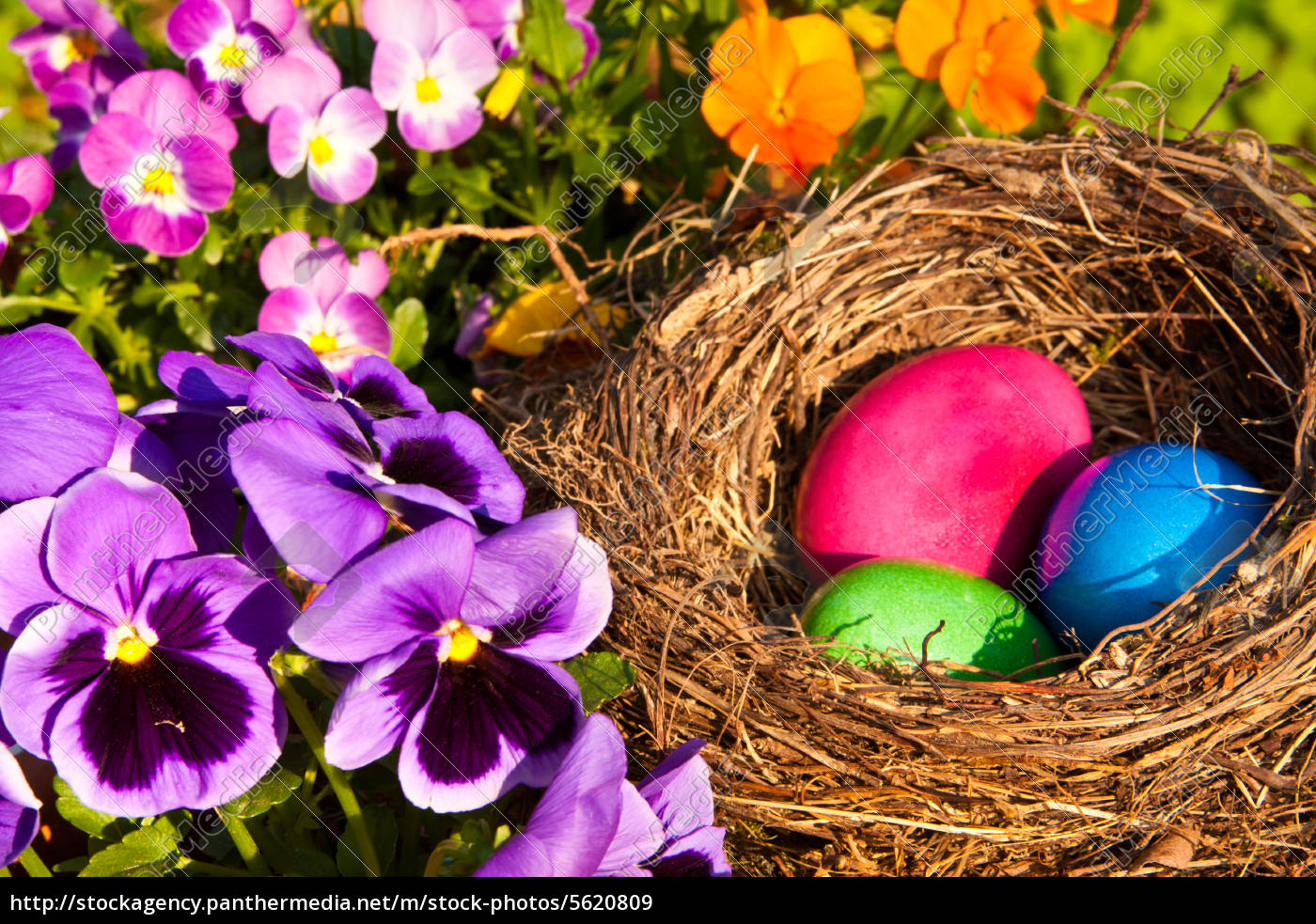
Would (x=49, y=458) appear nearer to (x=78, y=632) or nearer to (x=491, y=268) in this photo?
(x=78, y=632)

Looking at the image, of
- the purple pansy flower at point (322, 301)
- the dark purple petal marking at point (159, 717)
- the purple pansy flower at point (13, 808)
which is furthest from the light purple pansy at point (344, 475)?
the purple pansy flower at point (322, 301)

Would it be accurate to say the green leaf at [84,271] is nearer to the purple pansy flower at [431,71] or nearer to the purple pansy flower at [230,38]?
the purple pansy flower at [230,38]

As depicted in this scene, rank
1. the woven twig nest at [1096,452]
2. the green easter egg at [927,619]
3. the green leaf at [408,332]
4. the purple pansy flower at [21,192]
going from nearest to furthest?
1. the woven twig nest at [1096,452]
2. the green easter egg at [927,619]
3. the purple pansy flower at [21,192]
4. the green leaf at [408,332]

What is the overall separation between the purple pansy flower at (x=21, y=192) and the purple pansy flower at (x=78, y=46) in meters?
0.23

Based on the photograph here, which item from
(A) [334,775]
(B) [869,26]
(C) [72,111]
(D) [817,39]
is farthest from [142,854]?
(B) [869,26]

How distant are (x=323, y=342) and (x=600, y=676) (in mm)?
754

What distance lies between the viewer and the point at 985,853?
92cm

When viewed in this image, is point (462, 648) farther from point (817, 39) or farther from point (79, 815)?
point (817, 39)

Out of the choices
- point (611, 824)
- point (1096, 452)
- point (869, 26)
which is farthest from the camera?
point (869, 26)

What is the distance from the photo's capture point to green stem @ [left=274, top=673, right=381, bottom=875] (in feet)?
2.37

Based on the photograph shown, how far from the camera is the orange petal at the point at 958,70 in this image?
1340 mm

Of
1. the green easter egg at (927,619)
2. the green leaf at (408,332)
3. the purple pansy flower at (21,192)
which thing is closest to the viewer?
the green easter egg at (927,619)

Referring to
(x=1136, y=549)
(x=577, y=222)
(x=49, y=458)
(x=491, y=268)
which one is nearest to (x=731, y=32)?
(x=577, y=222)

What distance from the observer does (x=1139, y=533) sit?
3.74 feet
